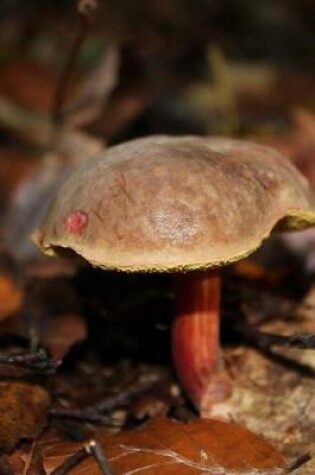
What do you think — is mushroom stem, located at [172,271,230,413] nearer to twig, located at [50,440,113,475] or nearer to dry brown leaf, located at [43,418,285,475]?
dry brown leaf, located at [43,418,285,475]

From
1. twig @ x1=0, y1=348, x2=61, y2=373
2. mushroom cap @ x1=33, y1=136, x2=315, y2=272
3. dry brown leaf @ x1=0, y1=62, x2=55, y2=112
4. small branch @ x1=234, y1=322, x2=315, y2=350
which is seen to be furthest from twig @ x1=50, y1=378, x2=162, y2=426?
→ dry brown leaf @ x1=0, y1=62, x2=55, y2=112

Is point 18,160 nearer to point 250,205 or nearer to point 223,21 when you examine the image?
point 250,205

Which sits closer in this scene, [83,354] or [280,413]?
[280,413]

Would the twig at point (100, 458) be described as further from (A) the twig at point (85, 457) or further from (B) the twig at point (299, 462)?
(B) the twig at point (299, 462)

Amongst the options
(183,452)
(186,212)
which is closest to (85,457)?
(183,452)

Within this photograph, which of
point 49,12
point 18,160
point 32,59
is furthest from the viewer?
point 49,12

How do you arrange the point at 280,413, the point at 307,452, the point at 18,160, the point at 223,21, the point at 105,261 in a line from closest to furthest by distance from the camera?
1. the point at 105,261
2. the point at 307,452
3. the point at 280,413
4. the point at 18,160
5. the point at 223,21

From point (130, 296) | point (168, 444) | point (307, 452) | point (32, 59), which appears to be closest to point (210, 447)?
point (168, 444)
